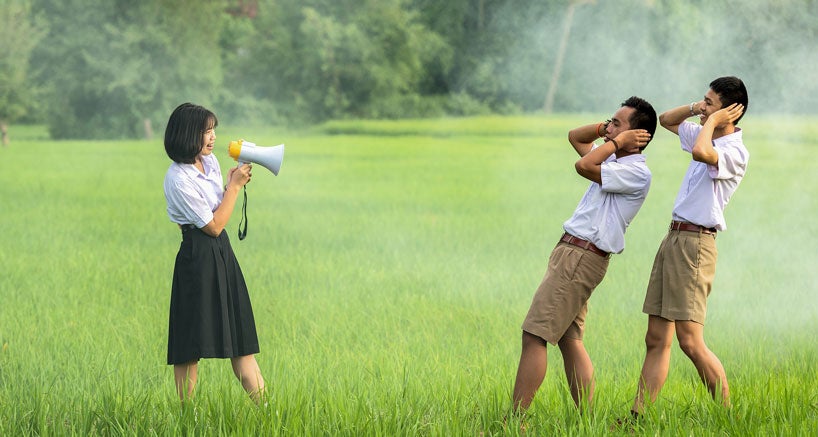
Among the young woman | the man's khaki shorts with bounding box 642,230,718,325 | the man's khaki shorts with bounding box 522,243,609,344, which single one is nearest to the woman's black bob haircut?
the young woman

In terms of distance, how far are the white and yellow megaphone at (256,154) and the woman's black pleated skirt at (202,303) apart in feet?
1.08

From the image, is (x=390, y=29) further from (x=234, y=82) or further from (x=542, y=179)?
(x=542, y=179)

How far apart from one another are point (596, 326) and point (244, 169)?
300cm

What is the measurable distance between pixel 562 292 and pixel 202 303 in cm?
133

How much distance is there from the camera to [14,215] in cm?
1154

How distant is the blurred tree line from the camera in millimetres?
24922

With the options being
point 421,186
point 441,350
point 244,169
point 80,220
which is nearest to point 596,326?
point 441,350

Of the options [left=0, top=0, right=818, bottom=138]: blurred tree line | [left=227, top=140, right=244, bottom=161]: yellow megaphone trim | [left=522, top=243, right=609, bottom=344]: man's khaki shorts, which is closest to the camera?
[left=522, top=243, right=609, bottom=344]: man's khaki shorts

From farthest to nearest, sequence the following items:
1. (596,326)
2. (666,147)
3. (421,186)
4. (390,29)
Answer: (390,29), (666,147), (421,186), (596,326)

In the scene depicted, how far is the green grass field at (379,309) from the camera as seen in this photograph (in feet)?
13.7

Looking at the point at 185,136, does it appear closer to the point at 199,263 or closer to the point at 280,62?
the point at 199,263

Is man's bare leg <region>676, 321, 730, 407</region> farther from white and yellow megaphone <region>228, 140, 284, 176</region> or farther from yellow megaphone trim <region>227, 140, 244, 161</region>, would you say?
yellow megaphone trim <region>227, 140, 244, 161</region>

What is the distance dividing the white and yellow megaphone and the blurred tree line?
19.1 meters

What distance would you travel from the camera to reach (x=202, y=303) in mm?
4199
